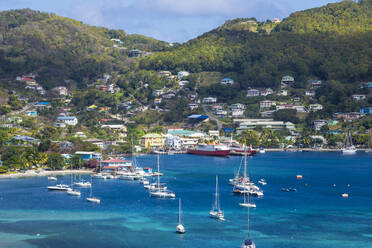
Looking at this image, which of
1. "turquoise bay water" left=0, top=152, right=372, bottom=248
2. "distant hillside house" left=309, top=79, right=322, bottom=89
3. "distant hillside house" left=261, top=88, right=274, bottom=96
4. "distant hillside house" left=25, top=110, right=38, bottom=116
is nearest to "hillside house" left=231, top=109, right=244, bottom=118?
"distant hillside house" left=261, top=88, right=274, bottom=96

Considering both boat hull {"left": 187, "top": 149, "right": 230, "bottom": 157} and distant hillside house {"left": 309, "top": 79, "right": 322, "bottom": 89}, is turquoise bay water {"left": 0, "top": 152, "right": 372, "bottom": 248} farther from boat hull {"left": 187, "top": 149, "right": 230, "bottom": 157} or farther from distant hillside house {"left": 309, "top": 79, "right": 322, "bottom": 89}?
distant hillside house {"left": 309, "top": 79, "right": 322, "bottom": 89}

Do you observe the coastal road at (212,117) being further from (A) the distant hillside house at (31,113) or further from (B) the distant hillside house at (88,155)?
(B) the distant hillside house at (88,155)

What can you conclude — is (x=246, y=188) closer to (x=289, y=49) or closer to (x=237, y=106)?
(x=237, y=106)

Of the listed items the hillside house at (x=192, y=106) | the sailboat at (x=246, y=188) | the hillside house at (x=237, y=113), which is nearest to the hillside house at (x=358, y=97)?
the hillside house at (x=237, y=113)

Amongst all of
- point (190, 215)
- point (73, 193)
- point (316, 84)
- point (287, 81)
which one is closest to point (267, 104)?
point (287, 81)

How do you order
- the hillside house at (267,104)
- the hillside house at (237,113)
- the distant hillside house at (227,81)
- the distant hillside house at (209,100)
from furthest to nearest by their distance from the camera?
the distant hillside house at (227,81) → the distant hillside house at (209,100) → the hillside house at (267,104) → the hillside house at (237,113)
